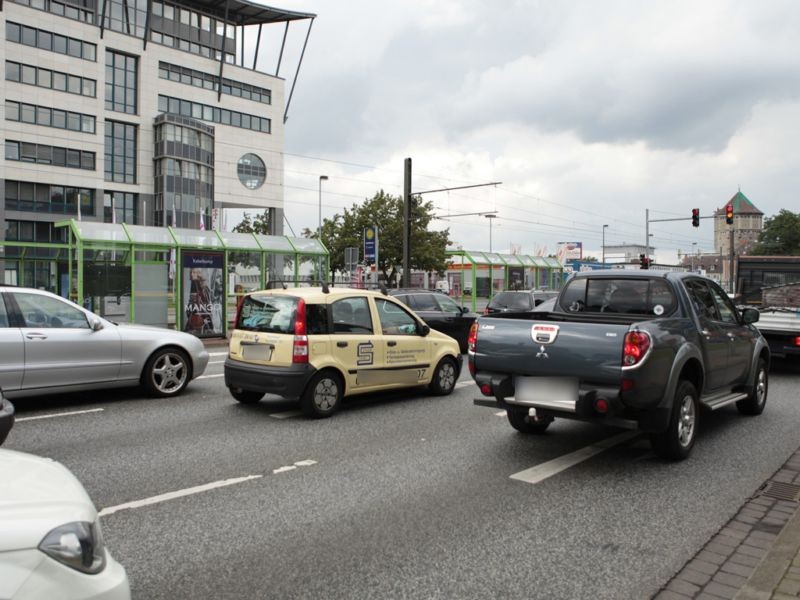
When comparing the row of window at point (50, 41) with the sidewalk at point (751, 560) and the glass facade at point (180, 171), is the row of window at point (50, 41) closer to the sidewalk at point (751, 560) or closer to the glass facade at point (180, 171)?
the glass facade at point (180, 171)

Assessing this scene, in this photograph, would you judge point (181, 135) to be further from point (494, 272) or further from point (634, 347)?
point (634, 347)

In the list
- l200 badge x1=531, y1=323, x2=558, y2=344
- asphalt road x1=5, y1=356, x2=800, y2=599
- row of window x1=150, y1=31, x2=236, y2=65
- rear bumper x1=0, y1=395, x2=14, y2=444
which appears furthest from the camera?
row of window x1=150, y1=31, x2=236, y2=65

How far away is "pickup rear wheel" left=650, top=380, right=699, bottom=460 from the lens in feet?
19.4

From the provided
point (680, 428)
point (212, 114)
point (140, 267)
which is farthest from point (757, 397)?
point (212, 114)

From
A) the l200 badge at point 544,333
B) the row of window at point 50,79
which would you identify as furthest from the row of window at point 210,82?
the l200 badge at point 544,333

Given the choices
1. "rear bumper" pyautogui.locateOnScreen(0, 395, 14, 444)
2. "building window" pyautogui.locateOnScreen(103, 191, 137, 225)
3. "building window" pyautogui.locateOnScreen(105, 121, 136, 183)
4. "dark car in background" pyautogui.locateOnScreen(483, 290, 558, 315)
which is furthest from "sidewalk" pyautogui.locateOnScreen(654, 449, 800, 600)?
"building window" pyautogui.locateOnScreen(105, 121, 136, 183)

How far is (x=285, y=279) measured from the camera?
20562mm

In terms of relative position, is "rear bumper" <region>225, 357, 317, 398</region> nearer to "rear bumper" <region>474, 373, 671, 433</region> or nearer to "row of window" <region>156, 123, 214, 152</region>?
"rear bumper" <region>474, 373, 671, 433</region>

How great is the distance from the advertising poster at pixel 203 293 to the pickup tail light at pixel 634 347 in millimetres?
14024

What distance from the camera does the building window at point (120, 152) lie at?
5506cm

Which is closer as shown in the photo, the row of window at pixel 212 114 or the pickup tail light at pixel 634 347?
the pickup tail light at pixel 634 347

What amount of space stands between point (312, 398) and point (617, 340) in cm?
369

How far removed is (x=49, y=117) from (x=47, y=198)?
6.03 metres

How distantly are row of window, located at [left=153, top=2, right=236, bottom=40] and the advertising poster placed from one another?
1987 inches
